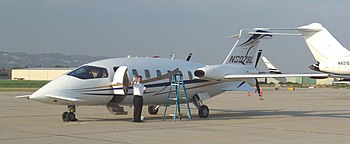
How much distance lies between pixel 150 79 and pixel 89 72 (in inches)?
99.9

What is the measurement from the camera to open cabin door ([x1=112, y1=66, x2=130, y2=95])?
1967 cm

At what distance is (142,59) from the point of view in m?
21.8

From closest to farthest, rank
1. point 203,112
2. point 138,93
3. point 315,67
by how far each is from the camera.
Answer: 1. point 138,93
2. point 203,112
3. point 315,67

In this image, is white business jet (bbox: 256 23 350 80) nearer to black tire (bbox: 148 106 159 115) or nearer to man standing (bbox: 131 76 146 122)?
black tire (bbox: 148 106 159 115)

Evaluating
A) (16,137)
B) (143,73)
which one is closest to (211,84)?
(143,73)

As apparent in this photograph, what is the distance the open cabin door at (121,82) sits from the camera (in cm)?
1967

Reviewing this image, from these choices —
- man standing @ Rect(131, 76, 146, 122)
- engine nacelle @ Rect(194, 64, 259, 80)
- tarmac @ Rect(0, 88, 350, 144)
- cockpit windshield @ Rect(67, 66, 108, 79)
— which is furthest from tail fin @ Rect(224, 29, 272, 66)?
cockpit windshield @ Rect(67, 66, 108, 79)

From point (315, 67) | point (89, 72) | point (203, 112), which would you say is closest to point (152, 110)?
point (203, 112)

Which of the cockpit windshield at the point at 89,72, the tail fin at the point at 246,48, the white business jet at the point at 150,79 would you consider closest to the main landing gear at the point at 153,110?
the white business jet at the point at 150,79

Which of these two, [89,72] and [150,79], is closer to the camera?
[89,72]

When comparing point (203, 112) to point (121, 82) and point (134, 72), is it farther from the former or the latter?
point (121, 82)

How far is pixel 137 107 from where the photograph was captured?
771 inches

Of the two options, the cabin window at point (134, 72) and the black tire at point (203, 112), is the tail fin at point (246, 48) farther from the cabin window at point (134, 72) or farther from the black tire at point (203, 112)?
the cabin window at point (134, 72)

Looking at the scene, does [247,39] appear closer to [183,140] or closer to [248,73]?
[248,73]
